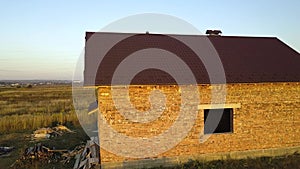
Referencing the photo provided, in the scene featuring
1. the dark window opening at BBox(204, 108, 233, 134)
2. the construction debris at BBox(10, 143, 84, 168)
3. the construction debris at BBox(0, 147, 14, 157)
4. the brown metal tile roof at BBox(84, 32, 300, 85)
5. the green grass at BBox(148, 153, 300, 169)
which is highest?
the brown metal tile roof at BBox(84, 32, 300, 85)

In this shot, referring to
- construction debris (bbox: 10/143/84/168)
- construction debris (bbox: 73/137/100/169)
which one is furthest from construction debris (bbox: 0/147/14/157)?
construction debris (bbox: 73/137/100/169)

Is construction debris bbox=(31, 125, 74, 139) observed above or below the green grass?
below

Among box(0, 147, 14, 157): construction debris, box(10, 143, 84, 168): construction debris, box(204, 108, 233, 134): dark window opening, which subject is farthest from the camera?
box(0, 147, 14, 157): construction debris

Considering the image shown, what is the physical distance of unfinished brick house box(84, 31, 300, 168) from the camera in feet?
30.7

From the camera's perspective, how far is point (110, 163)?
30.3ft

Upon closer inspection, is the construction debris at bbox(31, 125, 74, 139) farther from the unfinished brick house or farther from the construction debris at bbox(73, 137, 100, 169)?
the unfinished brick house

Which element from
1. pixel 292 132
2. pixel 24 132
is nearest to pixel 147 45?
pixel 292 132

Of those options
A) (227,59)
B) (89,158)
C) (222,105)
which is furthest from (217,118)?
(89,158)

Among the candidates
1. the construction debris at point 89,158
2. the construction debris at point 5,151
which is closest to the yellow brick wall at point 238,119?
the construction debris at point 89,158

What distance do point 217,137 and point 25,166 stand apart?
7779mm

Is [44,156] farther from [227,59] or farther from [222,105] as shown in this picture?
[227,59]

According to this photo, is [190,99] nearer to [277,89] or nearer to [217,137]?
[217,137]

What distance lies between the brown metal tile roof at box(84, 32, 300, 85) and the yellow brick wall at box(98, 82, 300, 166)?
296mm

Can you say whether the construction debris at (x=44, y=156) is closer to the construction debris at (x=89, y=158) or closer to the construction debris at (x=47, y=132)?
the construction debris at (x=89, y=158)
